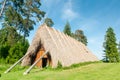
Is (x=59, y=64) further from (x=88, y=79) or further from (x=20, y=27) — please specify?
(x=20, y=27)

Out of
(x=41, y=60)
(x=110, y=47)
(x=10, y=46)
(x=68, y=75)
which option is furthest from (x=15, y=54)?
(x=110, y=47)

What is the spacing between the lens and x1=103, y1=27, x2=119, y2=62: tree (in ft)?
166

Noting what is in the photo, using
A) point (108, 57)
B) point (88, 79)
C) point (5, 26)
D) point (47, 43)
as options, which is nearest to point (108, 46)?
point (108, 57)

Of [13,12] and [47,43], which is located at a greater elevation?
[13,12]

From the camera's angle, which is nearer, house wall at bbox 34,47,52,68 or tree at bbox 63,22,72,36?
house wall at bbox 34,47,52,68

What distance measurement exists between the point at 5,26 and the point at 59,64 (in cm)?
2449

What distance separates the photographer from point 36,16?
52125 millimetres

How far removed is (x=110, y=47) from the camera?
52031 mm

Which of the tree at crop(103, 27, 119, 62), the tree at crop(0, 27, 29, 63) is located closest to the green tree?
the tree at crop(0, 27, 29, 63)

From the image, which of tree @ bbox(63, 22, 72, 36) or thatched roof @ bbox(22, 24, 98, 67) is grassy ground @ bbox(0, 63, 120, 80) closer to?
thatched roof @ bbox(22, 24, 98, 67)

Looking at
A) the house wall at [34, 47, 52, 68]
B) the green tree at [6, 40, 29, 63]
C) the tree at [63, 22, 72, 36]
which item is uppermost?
the tree at [63, 22, 72, 36]

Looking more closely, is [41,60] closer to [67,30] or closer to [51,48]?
[51,48]

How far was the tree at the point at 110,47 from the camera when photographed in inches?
1996

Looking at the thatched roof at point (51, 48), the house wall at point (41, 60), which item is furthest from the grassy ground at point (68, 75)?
the house wall at point (41, 60)
